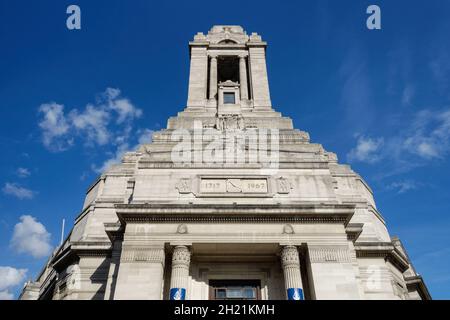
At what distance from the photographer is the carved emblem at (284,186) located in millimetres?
21962

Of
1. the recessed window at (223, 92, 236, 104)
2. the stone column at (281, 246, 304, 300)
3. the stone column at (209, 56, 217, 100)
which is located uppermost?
the stone column at (209, 56, 217, 100)

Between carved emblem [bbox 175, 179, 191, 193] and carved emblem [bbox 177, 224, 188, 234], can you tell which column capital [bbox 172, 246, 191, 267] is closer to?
carved emblem [bbox 177, 224, 188, 234]

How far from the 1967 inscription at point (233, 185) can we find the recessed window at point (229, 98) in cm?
1279

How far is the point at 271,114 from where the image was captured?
106 feet

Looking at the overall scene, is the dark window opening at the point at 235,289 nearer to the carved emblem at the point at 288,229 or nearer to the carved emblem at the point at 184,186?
the carved emblem at the point at 288,229

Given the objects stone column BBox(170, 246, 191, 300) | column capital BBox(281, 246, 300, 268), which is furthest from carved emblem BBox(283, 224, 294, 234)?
stone column BBox(170, 246, 191, 300)

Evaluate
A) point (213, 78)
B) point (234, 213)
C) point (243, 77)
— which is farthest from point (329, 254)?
point (213, 78)

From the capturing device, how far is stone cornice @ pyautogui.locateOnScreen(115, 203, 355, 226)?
786 inches

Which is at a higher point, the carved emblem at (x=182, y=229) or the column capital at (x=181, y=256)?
the carved emblem at (x=182, y=229)

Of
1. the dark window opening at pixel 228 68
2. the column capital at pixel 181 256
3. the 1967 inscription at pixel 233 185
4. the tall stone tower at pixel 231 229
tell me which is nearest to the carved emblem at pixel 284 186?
the tall stone tower at pixel 231 229

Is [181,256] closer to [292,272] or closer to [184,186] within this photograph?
[184,186]

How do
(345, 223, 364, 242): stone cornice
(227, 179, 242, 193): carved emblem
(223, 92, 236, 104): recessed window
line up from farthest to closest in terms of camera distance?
1. (223, 92, 236, 104): recessed window
2. (227, 179, 242, 193): carved emblem
3. (345, 223, 364, 242): stone cornice

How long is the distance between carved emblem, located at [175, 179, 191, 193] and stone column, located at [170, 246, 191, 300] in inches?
142

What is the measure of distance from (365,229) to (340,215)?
22.4ft
